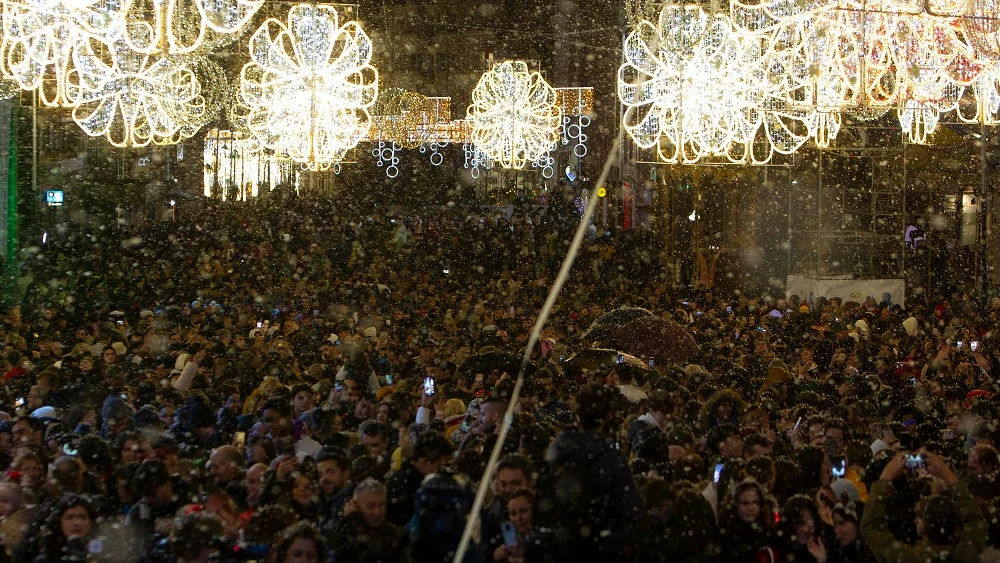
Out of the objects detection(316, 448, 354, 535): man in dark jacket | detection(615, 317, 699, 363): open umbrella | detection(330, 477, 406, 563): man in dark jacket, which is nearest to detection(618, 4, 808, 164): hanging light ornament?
detection(615, 317, 699, 363): open umbrella

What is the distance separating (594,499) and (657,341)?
287 inches

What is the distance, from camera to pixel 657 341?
11.9m

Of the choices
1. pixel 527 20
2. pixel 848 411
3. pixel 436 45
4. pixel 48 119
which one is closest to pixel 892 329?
pixel 848 411

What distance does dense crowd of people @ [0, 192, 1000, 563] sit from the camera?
4.84 metres

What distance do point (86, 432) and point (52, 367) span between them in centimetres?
235

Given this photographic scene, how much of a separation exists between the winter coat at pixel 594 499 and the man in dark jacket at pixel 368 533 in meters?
0.70

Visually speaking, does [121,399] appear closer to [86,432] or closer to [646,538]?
[86,432]

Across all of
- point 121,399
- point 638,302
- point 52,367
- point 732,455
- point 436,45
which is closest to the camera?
point 732,455

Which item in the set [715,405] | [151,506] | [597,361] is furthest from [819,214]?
[151,506]

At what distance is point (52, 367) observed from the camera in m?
9.50

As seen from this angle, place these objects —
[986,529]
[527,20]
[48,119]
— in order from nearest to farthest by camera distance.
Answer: [986,529] → [48,119] → [527,20]

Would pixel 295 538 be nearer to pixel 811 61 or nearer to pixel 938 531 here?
pixel 938 531

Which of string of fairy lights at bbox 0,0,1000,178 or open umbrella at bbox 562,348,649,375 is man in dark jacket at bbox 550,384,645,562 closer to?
string of fairy lights at bbox 0,0,1000,178

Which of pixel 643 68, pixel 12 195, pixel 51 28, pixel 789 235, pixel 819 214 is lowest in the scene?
pixel 789 235
